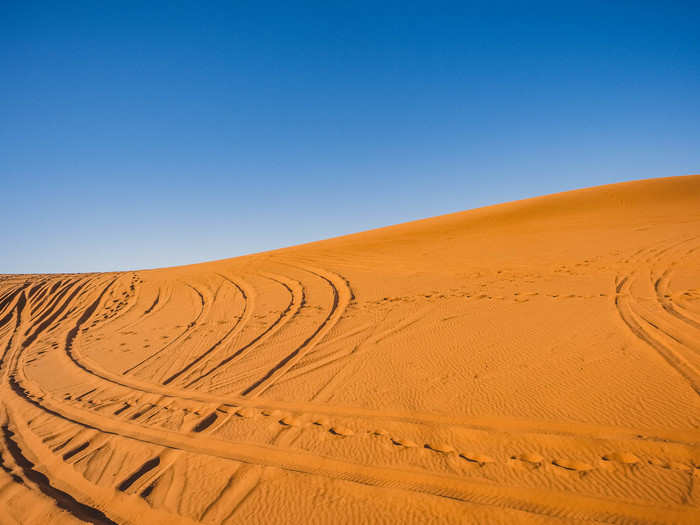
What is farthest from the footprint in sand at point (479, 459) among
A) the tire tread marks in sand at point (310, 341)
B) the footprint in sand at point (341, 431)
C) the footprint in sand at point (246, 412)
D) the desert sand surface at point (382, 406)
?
the tire tread marks in sand at point (310, 341)

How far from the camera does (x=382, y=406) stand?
399 cm

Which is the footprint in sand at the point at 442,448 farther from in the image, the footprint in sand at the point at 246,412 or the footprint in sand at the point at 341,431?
the footprint in sand at the point at 246,412

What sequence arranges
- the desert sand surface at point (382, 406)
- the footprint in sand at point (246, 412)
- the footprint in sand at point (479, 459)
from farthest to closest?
the footprint in sand at point (246, 412) → the footprint in sand at point (479, 459) → the desert sand surface at point (382, 406)

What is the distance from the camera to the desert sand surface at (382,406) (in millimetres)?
2668

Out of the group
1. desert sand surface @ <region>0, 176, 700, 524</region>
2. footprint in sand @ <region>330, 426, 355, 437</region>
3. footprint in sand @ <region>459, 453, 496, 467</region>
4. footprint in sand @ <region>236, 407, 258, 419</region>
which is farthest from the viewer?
footprint in sand @ <region>236, 407, 258, 419</region>

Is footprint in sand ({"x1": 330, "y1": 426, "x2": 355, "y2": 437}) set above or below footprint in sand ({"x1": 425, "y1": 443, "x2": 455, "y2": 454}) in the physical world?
above

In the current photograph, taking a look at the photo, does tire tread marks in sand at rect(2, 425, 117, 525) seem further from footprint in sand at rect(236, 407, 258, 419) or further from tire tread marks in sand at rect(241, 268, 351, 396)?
tire tread marks in sand at rect(241, 268, 351, 396)

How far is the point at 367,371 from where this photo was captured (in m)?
4.95

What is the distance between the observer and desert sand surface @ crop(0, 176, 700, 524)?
2.67 meters

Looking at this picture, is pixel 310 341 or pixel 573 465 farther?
pixel 310 341

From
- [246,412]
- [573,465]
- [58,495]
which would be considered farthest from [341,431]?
[58,495]

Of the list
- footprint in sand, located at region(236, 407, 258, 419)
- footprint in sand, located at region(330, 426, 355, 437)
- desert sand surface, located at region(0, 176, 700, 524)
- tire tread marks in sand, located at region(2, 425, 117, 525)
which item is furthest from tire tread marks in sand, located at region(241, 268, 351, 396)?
tire tread marks in sand, located at region(2, 425, 117, 525)

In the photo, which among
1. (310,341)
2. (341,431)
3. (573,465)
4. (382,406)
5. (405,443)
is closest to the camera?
(573,465)

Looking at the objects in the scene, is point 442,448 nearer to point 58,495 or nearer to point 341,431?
point 341,431
